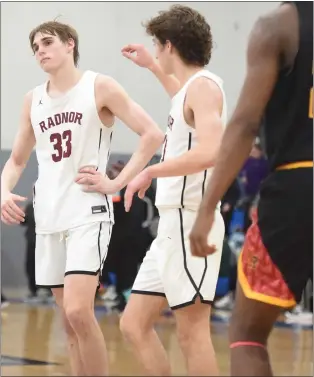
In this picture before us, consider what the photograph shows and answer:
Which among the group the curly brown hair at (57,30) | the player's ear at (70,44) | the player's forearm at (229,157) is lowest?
the player's forearm at (229,157)

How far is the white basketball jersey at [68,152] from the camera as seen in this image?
12.7 feet

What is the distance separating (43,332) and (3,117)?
1846 mm

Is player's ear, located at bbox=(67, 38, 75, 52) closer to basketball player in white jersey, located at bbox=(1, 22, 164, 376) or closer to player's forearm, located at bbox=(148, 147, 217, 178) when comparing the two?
basketball player in white jersey, located at bbox=(1, 22, 164, 376)

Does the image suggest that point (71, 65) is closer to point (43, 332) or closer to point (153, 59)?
point (153, 59)

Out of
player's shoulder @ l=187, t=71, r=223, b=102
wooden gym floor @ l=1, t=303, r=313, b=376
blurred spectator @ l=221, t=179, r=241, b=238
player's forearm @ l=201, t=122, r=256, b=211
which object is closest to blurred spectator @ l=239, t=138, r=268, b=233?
blurred spectator @ l=221, t=179, r=241, b=238

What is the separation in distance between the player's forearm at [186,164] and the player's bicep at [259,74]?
710 millimetres

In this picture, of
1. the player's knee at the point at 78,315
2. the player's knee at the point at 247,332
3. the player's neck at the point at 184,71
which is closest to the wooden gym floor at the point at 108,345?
the player's knee at the point at 78,315

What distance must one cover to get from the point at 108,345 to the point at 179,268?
10.2 feet

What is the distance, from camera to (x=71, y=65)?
394 centimetres

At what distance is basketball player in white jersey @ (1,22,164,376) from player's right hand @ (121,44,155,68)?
0.14m

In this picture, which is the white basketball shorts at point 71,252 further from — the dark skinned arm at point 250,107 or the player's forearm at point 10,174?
the dark skinned arm at point 250,107

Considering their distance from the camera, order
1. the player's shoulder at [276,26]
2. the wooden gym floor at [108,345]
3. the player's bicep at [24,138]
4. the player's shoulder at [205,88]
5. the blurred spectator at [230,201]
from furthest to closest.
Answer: the blurred spectator at [230,201] → the wooden gym floor at [108,345] → the player's bicep at [24,138] → the player's shoulder at [205,88] → the player's shoulder at [276,26]

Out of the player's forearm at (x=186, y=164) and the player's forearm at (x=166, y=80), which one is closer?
the player's forearm at (x=186, y=164)

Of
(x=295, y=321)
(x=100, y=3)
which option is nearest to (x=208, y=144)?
(x=100, y=3)
